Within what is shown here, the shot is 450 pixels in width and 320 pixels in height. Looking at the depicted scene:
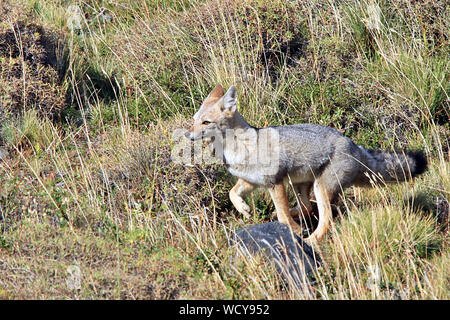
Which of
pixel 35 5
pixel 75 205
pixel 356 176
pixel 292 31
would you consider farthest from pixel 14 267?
pixel 35 5

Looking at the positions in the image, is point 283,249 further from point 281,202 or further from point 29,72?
point 29,72

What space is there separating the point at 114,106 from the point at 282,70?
8.64ft

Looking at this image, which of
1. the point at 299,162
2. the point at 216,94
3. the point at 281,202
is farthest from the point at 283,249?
the point at 216,94

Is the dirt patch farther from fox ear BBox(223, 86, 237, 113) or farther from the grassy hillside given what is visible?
fox ear BBox(223, 86, 237, 113)

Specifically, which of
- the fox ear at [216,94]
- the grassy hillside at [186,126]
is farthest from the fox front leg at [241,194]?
the fox ear at [216,94]

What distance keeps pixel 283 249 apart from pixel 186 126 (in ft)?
9.11

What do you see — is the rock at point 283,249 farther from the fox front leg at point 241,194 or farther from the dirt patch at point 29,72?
Answer: the dirt patch at point 29,72

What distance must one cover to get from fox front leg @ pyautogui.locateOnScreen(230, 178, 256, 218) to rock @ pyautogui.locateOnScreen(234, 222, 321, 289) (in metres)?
0.68

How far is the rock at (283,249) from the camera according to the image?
4969mm

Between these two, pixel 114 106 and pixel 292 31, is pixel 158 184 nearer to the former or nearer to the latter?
pixel 114 106

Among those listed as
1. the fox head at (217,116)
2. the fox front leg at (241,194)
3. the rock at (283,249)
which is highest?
the fox head at (217,116)

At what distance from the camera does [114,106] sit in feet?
28.1

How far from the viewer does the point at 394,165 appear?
6.32 meters

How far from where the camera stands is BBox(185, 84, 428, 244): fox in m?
6.22
